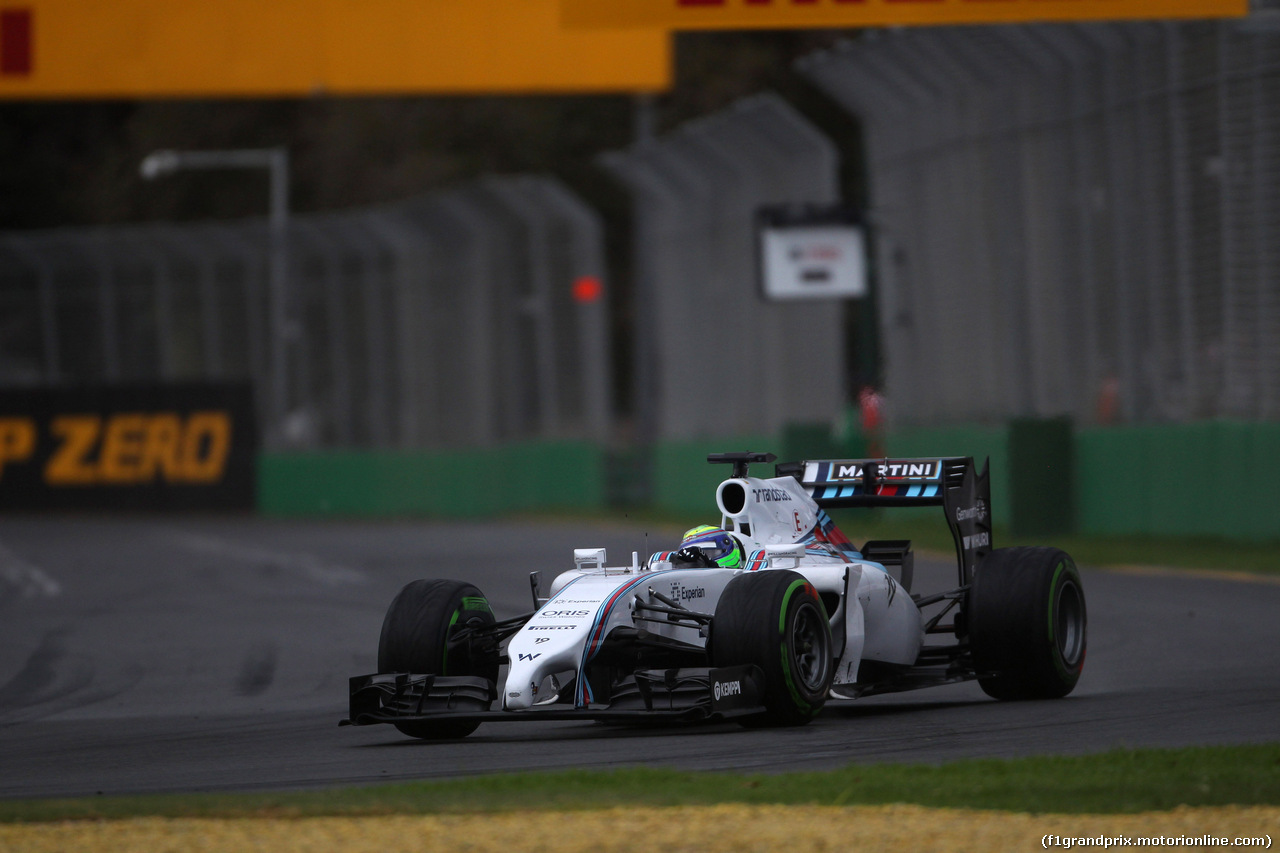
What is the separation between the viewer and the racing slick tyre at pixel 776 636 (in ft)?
29.7

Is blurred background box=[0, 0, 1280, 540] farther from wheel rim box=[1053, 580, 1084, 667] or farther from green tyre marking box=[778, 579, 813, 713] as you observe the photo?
green tyre marking box=[778, 579, 813, 713]

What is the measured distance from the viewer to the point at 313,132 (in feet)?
210

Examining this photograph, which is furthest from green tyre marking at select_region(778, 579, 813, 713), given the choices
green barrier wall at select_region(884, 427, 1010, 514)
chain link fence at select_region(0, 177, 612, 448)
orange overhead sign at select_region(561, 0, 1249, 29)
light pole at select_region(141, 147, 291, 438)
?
light pole at select_region(141, 147, 291, 438)

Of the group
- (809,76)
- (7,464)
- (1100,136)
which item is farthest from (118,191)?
(1100,136)

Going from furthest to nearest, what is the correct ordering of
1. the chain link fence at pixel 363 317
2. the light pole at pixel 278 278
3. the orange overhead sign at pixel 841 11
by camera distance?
1. the light pole at pixel 278 278
2. the chain link fence at pixel 363 317
3. the orange overhead sign at pixel 841 11

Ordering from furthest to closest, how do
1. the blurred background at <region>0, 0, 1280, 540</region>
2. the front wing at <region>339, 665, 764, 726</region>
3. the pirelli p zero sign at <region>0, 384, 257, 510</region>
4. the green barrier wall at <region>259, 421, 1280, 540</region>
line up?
the pirelli p zero sign at <region>0, 384, 257, 510</region> → the blurred background at <region>0, 0, 1280, 540</region> → the green barrier wall at <region>259, 421, 1280, 540</region> → the front wing at <region>339, 665, 764, 726</region>

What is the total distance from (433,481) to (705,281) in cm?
679

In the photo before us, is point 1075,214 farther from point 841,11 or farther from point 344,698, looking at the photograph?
point 344,698

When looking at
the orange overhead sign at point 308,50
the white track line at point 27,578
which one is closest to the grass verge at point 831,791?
the white track line at point 27,578

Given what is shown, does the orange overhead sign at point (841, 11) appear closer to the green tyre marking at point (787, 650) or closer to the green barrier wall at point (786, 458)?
the green barrier wall at point (786, 458)

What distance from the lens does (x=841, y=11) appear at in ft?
47.6

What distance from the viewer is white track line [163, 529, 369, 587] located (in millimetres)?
21297

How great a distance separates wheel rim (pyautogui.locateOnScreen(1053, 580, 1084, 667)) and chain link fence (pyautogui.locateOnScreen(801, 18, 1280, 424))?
780 centimetres

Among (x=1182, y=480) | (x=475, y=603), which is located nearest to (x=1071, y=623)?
(x=475, y=603)
